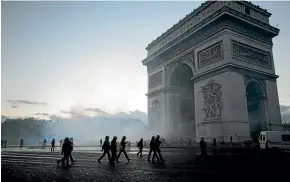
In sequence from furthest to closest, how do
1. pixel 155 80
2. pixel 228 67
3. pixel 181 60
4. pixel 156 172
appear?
pixel 155 80, pixel 181 60, pixel 228 67, pixel 156 172

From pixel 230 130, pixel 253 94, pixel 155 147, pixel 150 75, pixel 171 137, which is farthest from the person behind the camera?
pixel 150 75

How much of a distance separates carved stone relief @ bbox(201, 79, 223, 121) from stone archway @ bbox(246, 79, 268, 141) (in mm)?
3481

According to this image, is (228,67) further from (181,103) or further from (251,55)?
(181,103)

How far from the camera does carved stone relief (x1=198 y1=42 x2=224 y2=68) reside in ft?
78.7

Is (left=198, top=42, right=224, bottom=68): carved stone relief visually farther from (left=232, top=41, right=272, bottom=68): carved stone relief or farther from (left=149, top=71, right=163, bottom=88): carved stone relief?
(left=149, top=71, right=163, bottom=88): carved stone relief

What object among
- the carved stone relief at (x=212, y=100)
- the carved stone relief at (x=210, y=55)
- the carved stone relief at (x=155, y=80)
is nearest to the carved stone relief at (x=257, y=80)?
the carved stone relief at (x=212, y=100)

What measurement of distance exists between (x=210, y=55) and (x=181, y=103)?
9.42 meters

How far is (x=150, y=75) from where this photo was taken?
36281 millimetres

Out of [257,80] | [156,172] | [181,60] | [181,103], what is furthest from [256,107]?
[156,172]

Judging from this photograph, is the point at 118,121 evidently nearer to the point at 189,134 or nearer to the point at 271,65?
the point at 189,134

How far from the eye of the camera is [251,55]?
24922 millimetres

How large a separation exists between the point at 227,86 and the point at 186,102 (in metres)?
10.9

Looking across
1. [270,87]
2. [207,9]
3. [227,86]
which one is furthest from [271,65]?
[207,9]

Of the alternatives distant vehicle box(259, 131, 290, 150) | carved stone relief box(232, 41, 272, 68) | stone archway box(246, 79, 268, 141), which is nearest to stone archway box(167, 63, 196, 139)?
carved stone relief box(232, 41, 272, 68)
